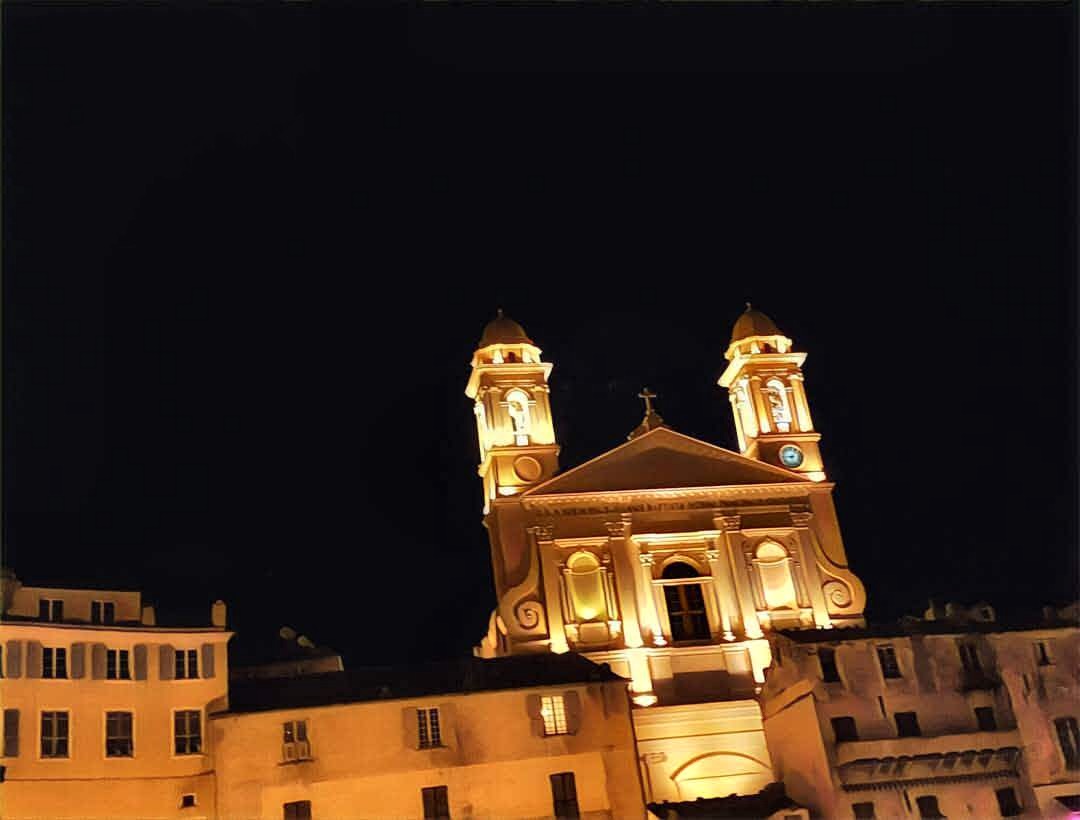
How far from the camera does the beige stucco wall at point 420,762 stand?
42.9 meters

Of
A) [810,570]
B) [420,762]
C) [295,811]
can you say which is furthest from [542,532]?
[295,811]

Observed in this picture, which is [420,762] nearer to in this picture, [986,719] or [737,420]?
[986,719]

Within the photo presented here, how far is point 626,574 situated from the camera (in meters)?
54.4

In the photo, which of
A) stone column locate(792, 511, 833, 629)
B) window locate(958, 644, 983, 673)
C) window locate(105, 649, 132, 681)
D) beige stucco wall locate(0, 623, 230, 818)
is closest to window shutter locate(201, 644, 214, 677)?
beige stucco wall locate(0, 623, 230, 818)

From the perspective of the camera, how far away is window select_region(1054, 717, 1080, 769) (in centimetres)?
4462

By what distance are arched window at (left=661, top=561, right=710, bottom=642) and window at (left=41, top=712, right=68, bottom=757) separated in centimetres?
2421

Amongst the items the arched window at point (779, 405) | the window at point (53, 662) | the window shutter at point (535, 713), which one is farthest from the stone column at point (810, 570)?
the window at point (53, 662)

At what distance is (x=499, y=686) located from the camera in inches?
1806

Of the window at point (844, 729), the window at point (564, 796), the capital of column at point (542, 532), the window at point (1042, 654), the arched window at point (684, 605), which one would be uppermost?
the capital of column at point (542, 532)

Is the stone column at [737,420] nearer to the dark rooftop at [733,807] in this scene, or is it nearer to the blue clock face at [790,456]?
the blue clock face at [790,456]

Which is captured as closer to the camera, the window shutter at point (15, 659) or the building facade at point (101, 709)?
the building facade at point (101, 709)

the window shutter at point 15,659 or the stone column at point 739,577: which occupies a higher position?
the stone column at point 739,577

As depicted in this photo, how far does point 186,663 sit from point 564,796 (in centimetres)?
1441

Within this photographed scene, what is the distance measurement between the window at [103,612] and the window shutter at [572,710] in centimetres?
1696
